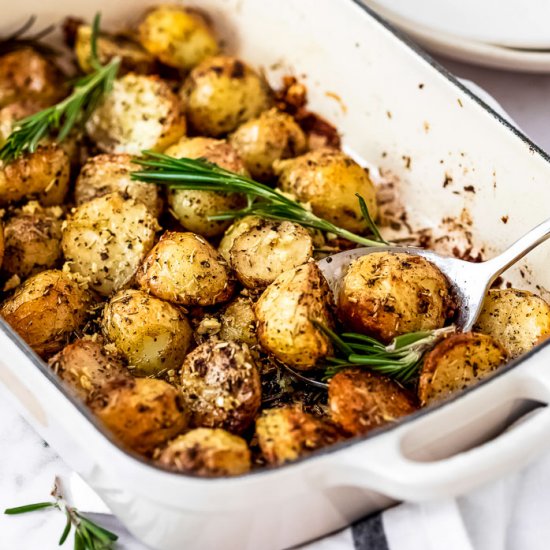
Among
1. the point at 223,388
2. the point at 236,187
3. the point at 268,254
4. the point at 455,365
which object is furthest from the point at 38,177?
the point at 455,365

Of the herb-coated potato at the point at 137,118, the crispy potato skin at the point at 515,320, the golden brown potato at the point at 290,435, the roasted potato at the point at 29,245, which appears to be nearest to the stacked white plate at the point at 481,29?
the herb-coated potato at the point at 137,118

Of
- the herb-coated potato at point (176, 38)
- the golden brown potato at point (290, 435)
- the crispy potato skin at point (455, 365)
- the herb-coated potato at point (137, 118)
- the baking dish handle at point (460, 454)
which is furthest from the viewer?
the herb-coated potato at point (176, 38)

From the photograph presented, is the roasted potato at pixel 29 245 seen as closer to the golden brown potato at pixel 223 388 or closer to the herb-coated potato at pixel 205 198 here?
the herb-coated potato at pixel 205 198

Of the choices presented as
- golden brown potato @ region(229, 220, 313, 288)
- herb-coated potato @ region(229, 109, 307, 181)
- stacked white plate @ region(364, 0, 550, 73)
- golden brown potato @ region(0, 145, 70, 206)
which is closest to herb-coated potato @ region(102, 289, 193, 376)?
golden brown potato @ region(229, 220, 313, 288)

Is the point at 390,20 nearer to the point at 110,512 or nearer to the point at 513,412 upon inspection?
the point at 513,412

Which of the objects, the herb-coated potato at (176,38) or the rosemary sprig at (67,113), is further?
the herb-coated potato at (176,38)

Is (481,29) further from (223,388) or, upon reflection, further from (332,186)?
(223,388)

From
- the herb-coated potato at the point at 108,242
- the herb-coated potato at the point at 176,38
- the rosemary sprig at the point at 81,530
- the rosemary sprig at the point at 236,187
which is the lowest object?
the rosemary sprig at the point at 81,530

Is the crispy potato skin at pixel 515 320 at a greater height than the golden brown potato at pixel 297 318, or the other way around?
the golden brown potato at pixel 297 318
